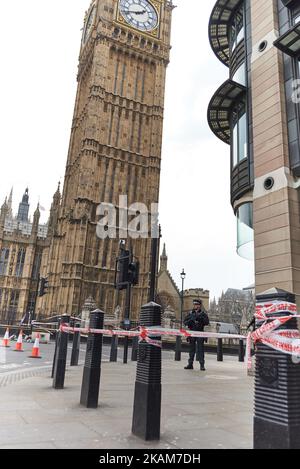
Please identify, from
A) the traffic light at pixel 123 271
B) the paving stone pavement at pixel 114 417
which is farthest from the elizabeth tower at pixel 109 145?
the paving stone pavement at pixel 114 417

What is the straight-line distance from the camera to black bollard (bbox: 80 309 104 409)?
196 inches

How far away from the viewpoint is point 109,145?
→ 45.7 meters

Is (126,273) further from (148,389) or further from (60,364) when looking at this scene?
(148,389)

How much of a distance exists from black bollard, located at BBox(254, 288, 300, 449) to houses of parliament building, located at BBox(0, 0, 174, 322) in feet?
124

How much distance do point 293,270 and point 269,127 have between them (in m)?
4.92

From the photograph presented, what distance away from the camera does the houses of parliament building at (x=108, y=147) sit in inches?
1646

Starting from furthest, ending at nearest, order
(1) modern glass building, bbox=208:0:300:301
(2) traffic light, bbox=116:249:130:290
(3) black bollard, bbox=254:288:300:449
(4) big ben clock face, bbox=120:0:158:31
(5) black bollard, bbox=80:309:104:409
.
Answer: (4) big ben clock face, bbox=120:0:158:31, (2) traffic light, bbox=116:249:130:290, (1) modern glass building, bbox=208:0:300:301, (5) black bollard, bbox=80:309:104:409, (3) black bollard, bbox=254:288:300:449

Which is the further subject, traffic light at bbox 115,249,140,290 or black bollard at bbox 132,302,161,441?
traffic light at bbox 115,249,140,290

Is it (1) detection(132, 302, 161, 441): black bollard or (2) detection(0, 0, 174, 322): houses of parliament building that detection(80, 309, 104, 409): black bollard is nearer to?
(1) detection(132, 302, 161, 441): black bollard

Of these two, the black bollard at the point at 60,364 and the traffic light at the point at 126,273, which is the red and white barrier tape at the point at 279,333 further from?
the traffic light at the point at 126,273

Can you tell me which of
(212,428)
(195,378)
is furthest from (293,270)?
(212,428)

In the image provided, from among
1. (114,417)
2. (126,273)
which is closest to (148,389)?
(114,417)

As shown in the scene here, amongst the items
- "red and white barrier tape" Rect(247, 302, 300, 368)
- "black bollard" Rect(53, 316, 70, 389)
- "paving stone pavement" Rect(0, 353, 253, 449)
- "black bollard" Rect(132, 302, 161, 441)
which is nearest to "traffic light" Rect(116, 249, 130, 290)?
"paving stone pavement" Rect(0, 353, 253, 449)

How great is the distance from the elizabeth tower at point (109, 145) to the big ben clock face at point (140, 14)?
0.16 m
